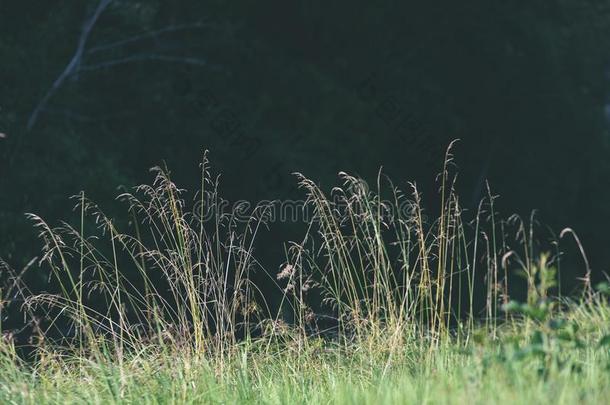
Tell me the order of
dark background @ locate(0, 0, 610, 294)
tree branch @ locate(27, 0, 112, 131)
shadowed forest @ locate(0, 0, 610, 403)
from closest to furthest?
shadowed forest @ locate(0, 0, 610, 403) < dark background @ locate(0, 0, 610, 294) < tree branch @ locate(27, 0, 112, 131)

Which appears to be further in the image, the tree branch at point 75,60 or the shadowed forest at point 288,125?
the tree branch at point 75,60

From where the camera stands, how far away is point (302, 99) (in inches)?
634

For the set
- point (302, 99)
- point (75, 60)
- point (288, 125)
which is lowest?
point (288, 125)

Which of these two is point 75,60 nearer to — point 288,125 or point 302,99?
point 288,125

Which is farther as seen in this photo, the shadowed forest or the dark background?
the dark background

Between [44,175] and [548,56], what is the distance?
32.1ft

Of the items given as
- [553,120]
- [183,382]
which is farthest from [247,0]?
[183,382]

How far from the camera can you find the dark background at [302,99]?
12.9 meters

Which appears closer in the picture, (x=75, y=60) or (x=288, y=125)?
(x=75, y=60)

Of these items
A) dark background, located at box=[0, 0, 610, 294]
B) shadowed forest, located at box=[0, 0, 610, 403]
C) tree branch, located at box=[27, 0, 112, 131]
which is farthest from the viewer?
tree branch, located at box=[27, 0, 112, 131]

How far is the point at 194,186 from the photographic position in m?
14.3

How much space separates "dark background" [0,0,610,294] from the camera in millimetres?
12859

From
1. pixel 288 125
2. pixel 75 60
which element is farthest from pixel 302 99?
pixel 75 60

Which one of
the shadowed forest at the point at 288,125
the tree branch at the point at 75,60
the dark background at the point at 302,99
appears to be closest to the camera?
the shadowed forest at the point at 288,125
